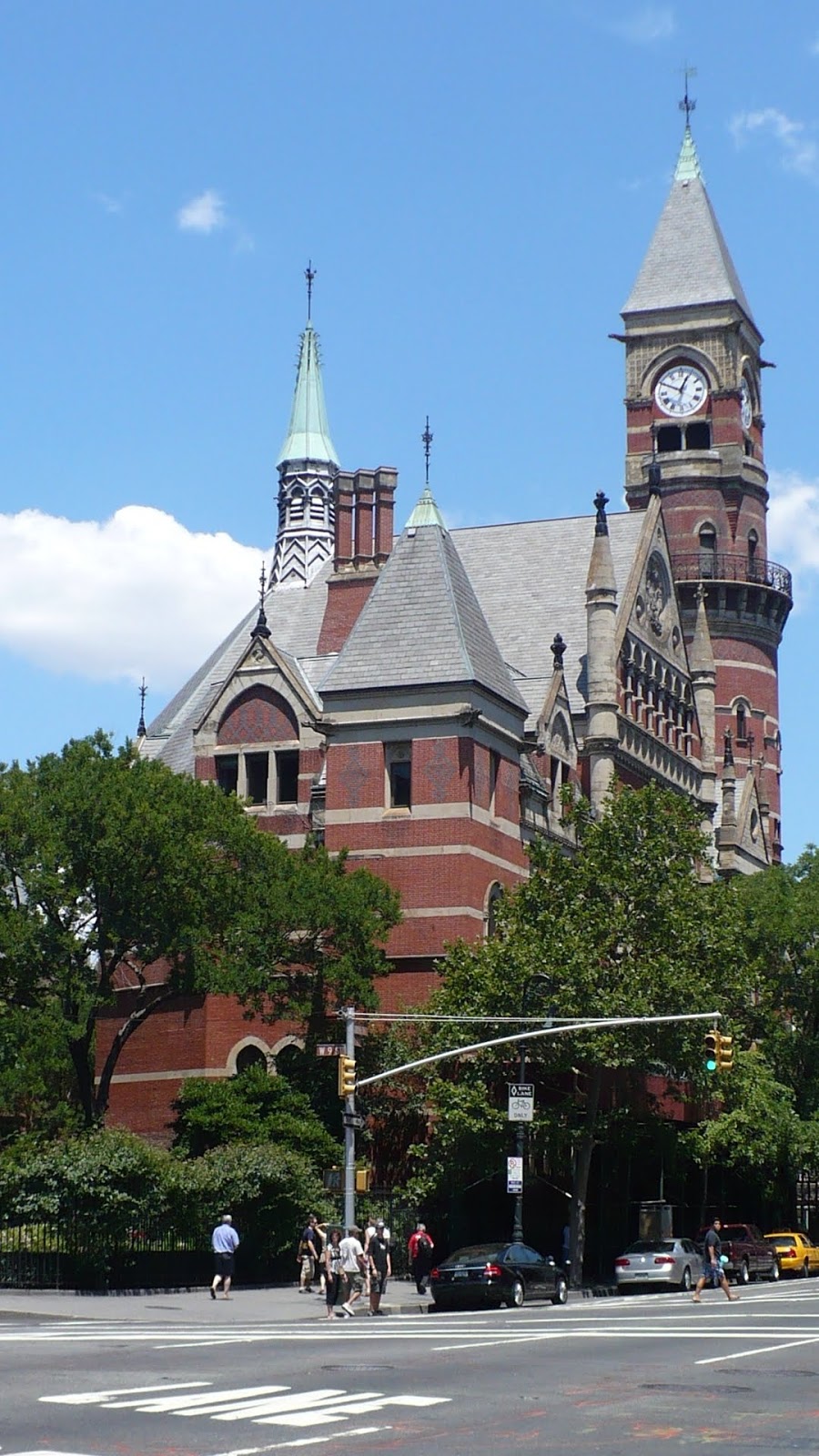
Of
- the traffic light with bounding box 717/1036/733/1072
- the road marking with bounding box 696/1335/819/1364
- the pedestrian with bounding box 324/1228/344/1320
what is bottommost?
the road marking with bounding box 696/1335/819/1364

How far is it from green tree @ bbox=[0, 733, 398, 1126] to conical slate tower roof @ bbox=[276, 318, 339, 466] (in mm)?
75809

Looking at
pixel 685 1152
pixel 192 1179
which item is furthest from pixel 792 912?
pixel 192 1179

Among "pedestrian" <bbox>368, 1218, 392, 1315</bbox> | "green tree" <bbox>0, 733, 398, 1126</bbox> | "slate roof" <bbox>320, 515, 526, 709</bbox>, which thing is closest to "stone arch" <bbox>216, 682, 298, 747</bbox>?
"slate roof" <bbox>320, 515, 526, 709</bbox>

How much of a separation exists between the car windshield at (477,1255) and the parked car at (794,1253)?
18040 mm

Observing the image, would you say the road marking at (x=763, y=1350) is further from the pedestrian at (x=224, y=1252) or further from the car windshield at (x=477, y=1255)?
the pedestrian at (x=224, y=1252)

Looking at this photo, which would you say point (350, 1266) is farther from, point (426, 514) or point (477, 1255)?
point (426, 514)

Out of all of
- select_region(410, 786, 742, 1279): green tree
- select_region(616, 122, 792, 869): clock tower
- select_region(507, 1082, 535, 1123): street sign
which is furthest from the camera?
select_region(616, 122, 792, 869): clock tower

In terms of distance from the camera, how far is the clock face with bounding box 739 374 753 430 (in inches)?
3595

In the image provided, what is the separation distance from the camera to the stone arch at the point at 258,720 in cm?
5972

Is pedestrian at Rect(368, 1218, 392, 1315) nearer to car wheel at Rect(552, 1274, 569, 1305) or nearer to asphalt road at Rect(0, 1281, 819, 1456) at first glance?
car wheel at Rect(552, 1274, 569, 1305)

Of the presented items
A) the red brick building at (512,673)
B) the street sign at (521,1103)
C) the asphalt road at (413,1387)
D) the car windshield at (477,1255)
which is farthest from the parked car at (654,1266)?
the asphalt road at (413,1387)

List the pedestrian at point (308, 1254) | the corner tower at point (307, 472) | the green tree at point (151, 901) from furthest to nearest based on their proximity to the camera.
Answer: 1. the corner tower at point (307, 472)
2. the green tree at point (151, 901)
3. the pedestrian at point (308, 1254)

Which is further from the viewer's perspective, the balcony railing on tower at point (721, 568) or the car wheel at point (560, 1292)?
the balcony railing on tower at point (721, 568)

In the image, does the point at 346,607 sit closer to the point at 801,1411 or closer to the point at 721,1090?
the point at 721,1090
